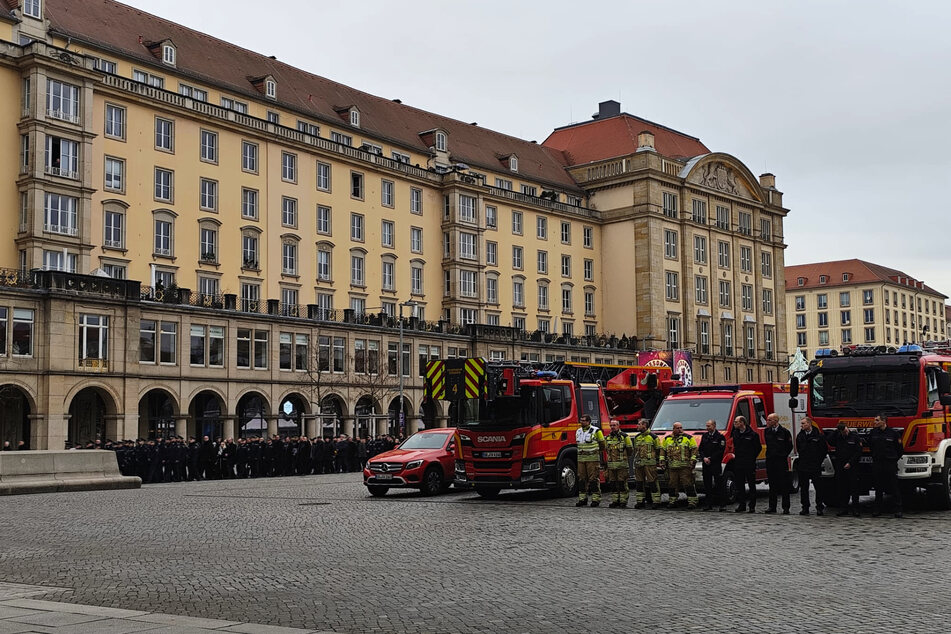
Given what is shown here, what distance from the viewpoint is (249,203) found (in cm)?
6069

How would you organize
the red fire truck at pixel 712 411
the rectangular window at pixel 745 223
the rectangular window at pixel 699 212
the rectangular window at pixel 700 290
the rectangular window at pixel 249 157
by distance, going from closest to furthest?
the red fire truck at pixel 712 411, the rectangular window at pixel 249 157, the rectangular window at pixel 700 290, the rectangular window at pixel 699 212, the rectangular window at pixel 745 223

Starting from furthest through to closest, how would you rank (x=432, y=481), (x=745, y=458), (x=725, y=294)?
(x=725, y=294), (x=432, y=481), (x=745, y=458)

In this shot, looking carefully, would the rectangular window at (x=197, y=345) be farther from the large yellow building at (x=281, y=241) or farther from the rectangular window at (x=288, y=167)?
the rectangular window at (x=288, y=167)

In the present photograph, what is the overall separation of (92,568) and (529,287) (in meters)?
68.3

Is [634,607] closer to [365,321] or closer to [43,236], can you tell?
[43,236]

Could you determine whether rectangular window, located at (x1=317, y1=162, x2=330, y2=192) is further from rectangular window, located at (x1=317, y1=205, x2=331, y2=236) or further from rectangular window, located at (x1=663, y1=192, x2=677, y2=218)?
rectangular window, located at (x1=663, y1=192, x2=677, y2=218)

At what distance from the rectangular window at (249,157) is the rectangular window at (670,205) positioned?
38.5 meters

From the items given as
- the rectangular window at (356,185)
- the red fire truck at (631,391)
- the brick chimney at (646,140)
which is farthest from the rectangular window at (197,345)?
the brick chimney at (646,140)

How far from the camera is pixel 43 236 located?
4900 centimetres

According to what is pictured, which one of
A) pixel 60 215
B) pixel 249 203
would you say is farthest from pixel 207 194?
pixel 60 215

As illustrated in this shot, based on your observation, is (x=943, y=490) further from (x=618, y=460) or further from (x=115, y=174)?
(x=115, y=174)

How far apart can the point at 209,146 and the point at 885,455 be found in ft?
155

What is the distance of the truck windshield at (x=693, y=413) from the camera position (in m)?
22.8

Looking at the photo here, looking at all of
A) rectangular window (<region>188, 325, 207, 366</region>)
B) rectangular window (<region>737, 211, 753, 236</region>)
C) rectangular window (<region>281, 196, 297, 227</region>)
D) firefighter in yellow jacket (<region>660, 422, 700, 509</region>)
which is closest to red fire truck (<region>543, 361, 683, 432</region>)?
firefighter in yellow jacket (<region>660, 422, 700, 509</region>)
